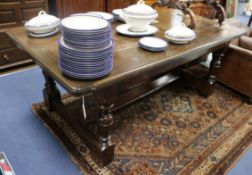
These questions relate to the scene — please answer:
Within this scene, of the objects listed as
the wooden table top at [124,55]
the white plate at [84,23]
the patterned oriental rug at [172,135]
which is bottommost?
the patterned oriental rug at [172,135]

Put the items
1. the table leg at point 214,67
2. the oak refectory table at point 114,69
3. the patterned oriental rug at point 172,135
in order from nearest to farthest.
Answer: the oak refectory table at point 114,69 < the patterned oriental rug at point 172,135 < the table leg at point 214,67

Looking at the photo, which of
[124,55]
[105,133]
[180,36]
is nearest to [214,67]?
[180,36]

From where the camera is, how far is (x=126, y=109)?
7.02 ft

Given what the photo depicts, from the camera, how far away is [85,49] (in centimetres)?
111

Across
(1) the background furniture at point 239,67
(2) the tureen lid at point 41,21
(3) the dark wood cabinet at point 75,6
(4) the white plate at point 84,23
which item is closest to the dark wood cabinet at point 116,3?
(3) the dark wood cabinet at point 75,6

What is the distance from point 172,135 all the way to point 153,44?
0.78 m

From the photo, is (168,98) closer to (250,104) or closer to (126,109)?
(126,109)

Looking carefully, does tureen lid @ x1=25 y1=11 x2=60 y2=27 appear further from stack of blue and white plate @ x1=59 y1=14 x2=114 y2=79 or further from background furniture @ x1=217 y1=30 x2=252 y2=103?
background furniture @ x1=217 y1=30 x2=252 y2=103

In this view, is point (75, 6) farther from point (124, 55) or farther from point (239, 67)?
point (239, 67)

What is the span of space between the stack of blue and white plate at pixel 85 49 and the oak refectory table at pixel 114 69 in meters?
0.05

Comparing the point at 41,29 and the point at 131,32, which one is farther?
the point at 131,32

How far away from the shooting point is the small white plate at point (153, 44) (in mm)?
1491

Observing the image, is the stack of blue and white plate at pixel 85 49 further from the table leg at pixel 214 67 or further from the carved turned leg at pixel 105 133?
the table leg at pixel 214 67

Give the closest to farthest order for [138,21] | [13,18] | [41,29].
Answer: [41,29]
[138,21]
[13,18]
